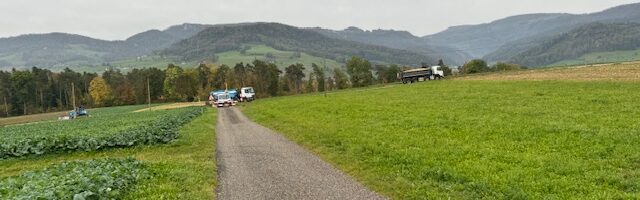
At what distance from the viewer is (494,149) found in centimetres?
2053

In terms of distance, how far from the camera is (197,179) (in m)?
18.6

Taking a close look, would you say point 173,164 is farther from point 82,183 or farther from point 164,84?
point 164,84

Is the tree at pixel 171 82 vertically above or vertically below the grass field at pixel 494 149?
above

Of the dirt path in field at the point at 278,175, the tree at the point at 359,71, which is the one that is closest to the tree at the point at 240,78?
the tree at the point at 359,71

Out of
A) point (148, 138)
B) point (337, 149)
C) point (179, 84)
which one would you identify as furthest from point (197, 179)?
Result: point (179, 84)

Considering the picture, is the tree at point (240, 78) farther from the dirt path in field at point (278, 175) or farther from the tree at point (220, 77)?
the dirt path in field at point (278, 175)

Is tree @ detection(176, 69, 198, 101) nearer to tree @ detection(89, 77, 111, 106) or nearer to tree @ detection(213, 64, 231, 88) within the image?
tree @ detection(213, 64, 231, 88)

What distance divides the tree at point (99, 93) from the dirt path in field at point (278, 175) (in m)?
154

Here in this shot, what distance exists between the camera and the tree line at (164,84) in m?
153

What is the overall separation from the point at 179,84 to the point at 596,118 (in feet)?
461

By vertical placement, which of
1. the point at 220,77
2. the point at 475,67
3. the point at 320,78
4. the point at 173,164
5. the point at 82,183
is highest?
the point at 220,77

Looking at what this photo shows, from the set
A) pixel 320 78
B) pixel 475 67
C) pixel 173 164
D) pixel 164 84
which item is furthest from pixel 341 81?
pixel 173 164

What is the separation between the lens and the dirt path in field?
16.1 m

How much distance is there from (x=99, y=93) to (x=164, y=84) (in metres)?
25.1
